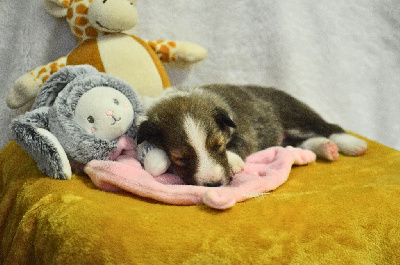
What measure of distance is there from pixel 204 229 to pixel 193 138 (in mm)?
769

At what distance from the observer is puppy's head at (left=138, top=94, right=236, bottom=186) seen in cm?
197

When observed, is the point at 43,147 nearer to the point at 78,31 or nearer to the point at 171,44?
the point at 78,31

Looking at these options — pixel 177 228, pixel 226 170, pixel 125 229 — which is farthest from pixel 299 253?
pixel 226 170

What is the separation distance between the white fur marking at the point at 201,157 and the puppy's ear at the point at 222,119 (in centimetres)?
16

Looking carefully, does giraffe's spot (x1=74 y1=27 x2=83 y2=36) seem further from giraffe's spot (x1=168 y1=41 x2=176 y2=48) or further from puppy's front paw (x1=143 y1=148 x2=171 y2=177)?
puppy's front paw (x1=143 y1=148 x2=171 y2=177)

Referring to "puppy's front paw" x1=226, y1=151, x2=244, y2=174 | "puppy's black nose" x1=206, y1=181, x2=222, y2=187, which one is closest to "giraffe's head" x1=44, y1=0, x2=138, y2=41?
"puppy's front paw" x1=226, y1=151, x2=244, y2=174

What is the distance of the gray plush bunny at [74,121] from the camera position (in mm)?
1803

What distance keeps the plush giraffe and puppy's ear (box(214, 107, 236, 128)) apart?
65cm

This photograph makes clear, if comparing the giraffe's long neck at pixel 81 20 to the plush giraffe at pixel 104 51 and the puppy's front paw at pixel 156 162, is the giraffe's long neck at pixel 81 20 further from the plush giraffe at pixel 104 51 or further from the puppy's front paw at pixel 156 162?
the puppy's front paw at pixel 156 162

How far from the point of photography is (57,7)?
2.66 meters

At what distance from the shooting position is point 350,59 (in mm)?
3654

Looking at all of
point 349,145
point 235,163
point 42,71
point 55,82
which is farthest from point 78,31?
point 349,145

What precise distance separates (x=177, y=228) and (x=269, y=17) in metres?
2.60

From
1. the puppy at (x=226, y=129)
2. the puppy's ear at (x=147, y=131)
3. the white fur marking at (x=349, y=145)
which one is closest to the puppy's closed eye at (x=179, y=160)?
the puppy at (x=226, y=129)
